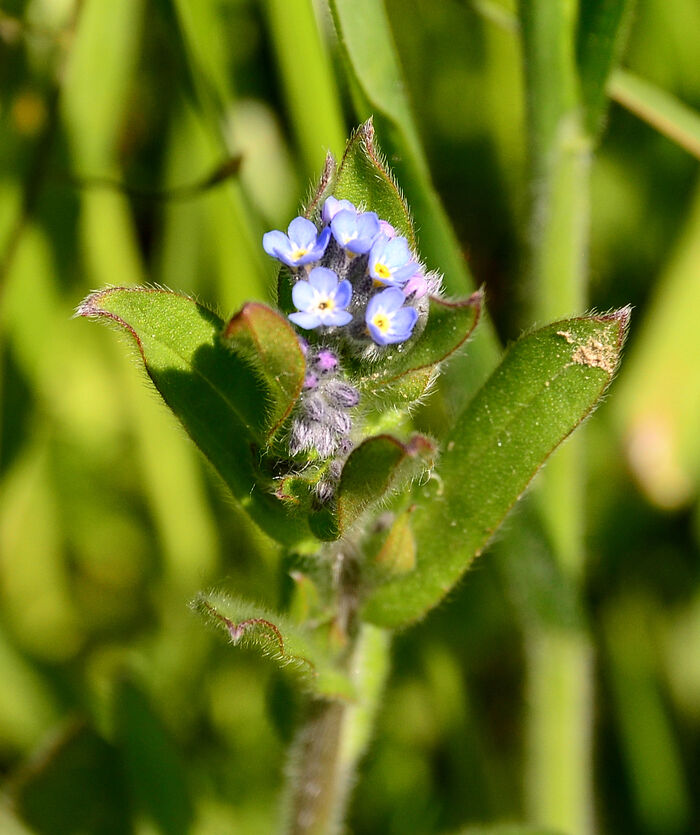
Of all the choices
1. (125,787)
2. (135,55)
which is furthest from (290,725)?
(135,55)

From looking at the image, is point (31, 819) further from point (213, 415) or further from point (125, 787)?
point (213, 415)

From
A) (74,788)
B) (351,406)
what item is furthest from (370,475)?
(74,788)

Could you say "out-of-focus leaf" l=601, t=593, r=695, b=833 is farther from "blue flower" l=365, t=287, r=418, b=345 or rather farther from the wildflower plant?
"blue flower" l=365, t=287, r=418, b=345

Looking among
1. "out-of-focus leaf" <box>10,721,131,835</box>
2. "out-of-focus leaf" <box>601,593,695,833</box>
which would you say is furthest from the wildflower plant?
"out-of-focus leaf" <box>601,593,695,833</box>

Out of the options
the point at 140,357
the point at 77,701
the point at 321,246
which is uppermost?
the point at 321,246

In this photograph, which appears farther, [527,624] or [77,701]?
[77,701]

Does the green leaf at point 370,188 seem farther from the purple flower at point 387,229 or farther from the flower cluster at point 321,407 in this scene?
the flower cluster at point 321,407

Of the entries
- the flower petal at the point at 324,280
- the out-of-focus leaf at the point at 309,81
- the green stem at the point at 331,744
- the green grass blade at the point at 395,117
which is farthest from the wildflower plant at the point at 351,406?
the out-of-focus leaf at the point at 309,81

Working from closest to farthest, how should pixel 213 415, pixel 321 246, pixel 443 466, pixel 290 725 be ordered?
pixel 321 246
pixel 213 415
pixel 443 466
pixel 290 725
